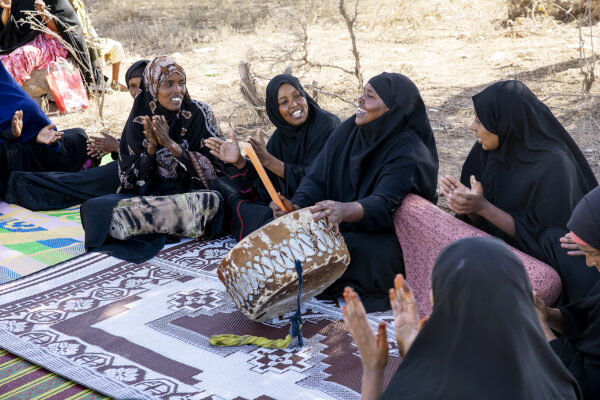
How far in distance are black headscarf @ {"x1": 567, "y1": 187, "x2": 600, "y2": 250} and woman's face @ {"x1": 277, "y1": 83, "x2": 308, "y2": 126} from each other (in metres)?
2.21

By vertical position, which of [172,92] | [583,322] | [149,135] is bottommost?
[583,322]

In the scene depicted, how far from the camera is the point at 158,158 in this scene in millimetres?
4770

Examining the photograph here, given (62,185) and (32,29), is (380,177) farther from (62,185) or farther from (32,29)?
(32,29)

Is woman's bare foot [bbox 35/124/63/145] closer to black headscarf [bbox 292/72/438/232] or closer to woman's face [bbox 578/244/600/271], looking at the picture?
black headscarf [bbox 292/72/438/232]

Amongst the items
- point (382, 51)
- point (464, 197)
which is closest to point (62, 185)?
point (464, 197)

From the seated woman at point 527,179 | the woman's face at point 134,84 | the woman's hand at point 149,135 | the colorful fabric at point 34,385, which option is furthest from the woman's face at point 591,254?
the woman's face at point 134,84

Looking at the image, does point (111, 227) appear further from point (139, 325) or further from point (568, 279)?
point (568, 279)

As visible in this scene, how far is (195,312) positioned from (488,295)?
2.27 metres

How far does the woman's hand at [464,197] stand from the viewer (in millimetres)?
3166

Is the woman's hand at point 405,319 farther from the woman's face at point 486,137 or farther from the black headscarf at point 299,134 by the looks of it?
the black headscarf at point 299,134

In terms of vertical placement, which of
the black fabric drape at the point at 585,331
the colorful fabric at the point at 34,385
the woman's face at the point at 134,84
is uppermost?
the woman's face at the point at 134,84

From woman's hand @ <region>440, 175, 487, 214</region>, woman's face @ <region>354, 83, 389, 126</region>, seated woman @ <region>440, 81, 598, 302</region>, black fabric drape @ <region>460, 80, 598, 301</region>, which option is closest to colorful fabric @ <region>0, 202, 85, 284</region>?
woman's face @ <region>354, 83, 389, 126</region>

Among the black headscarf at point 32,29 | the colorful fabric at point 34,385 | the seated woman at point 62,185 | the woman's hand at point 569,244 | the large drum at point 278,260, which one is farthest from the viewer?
the black headscarf at point 32,29

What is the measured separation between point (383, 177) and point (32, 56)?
6006 mm
